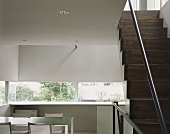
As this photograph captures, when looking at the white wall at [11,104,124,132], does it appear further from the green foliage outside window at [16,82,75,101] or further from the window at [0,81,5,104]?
the window at [0,81,5,104]

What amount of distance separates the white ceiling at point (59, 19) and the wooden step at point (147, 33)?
0.24 metres

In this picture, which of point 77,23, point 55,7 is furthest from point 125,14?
point 55,7

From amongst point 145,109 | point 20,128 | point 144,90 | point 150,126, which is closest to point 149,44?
point 144,90

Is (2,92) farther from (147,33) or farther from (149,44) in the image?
(149,44)

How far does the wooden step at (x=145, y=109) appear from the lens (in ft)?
9.83

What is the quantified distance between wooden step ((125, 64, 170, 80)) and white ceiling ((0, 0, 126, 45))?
855 mm

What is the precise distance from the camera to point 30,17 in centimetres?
407

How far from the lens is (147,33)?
14.6 feet

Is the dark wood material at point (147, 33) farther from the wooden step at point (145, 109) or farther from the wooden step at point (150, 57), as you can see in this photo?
the wooden step at point (145, 109)

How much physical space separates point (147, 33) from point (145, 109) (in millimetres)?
1829

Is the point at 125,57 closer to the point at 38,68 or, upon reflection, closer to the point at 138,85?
the point at 138,85

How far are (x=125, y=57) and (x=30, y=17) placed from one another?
1.64 meters

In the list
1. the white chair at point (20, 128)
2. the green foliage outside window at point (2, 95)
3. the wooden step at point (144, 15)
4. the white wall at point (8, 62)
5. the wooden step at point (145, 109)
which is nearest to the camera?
the wooden step at point (145, 109)

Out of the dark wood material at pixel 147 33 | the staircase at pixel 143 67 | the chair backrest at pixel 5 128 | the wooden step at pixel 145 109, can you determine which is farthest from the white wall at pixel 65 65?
the wooden step at pixel 145 109
